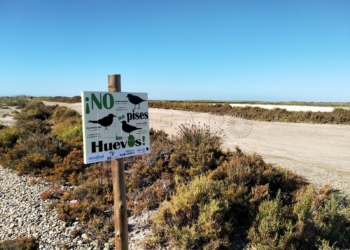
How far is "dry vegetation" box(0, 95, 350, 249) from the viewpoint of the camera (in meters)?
4.18

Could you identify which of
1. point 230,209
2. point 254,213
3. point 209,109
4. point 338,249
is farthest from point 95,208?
point 209,109

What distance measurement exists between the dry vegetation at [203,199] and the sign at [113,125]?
1.84m

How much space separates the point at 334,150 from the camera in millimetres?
9688

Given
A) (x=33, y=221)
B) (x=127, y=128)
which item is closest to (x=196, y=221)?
(x=127, y=128)

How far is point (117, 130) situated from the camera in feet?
10.6

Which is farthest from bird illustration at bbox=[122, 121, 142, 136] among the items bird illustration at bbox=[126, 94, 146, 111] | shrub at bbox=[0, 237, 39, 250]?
shrub at bbox=[0, 237, 39, 250]

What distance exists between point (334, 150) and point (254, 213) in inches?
265

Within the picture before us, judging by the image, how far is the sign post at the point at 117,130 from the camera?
2994 millimetres

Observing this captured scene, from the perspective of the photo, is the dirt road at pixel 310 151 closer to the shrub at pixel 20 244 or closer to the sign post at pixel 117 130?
the sign post at pixel 117 130

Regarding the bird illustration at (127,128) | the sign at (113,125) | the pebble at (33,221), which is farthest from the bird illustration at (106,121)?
the pebble at (33,221)

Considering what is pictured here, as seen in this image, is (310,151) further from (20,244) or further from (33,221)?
(20,244)

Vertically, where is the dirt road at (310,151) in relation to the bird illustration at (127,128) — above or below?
below

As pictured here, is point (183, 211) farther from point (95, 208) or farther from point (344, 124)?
point (344, 124)

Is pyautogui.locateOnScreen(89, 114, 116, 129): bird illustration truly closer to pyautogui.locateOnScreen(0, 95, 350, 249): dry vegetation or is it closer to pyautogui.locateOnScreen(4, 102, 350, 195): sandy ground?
pyautogui.locateOnScreen(0, 95, 350, 249): dry vegetation
